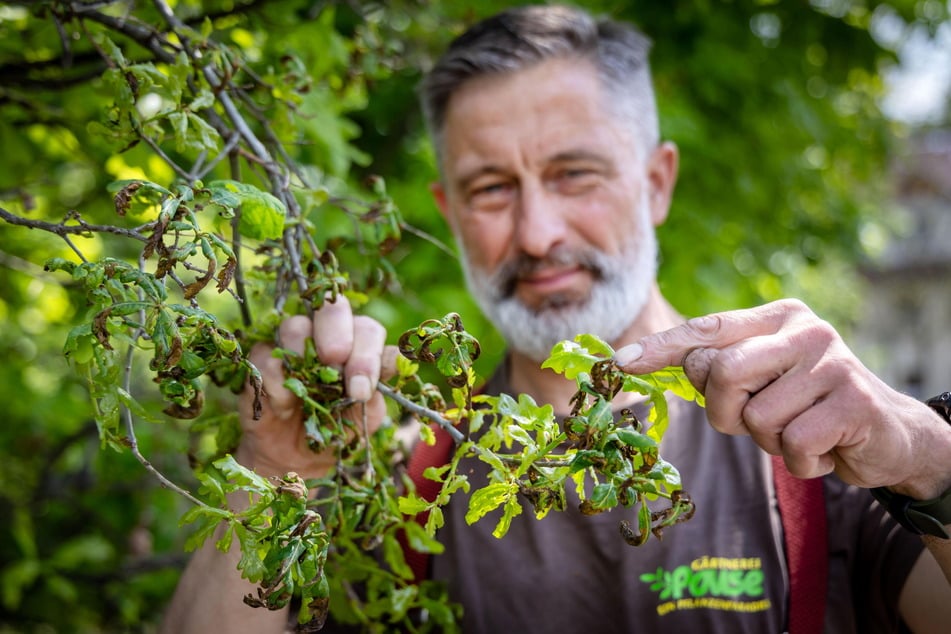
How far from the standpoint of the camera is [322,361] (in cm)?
142

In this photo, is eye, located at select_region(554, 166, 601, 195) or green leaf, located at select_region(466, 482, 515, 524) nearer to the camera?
green leaf, located at select_region(466, 482, 515, 524)

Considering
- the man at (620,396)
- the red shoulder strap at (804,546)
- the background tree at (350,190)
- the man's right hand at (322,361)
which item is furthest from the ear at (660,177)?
the man's right hand at (322,361)

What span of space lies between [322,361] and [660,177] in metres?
1.66

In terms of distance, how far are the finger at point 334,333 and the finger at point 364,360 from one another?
0.05 ft

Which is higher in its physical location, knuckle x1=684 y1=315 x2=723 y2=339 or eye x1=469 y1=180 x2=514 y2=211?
knuckle x1=684 y1=315 x2=723 y2=339

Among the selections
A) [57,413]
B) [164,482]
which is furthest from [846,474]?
[57,413]

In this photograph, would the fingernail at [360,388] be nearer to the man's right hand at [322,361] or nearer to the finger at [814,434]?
the man's right hand at [322,361]

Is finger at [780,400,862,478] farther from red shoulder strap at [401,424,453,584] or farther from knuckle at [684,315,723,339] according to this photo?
red shoulder strap at [401,424,453,584]

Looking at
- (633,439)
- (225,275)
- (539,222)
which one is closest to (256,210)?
(225,275)

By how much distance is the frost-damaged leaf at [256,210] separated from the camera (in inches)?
44.4

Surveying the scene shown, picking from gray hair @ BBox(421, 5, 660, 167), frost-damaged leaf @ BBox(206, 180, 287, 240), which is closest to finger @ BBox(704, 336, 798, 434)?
frost-damaged leaf @ BBox(206, 180, 287, 240)

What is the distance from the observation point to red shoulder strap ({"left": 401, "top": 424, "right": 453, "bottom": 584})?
1.95 m

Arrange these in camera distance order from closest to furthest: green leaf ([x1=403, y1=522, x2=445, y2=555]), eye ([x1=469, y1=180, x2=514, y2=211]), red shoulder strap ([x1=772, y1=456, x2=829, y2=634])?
green leaf ([x1=403, y1=522, x2=445, y2=555])
red shoulder strap ([x1=772, y1=456, x2=829, y2=634])
eye ([x1=469, y1=180, x2=514, y2=211])

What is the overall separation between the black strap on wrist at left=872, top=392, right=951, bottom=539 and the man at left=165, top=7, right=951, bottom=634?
17 mm
